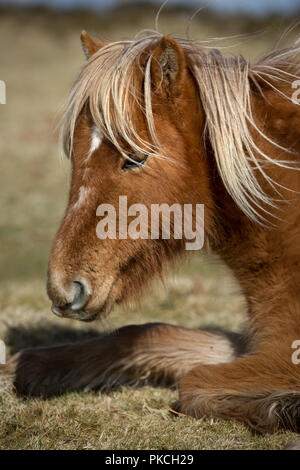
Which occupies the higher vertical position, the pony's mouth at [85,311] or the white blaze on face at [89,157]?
the white blaze on face at [89,157]

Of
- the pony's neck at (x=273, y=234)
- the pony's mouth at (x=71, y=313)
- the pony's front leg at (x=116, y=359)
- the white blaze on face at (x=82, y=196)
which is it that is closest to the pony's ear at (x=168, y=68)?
the pony's neck at (x=273, y=234)

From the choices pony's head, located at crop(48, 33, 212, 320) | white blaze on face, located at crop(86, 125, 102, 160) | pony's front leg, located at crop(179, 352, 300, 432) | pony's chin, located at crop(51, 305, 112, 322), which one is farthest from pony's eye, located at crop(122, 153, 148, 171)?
pony's front leg, located at crop(179, 352, 300, 432)

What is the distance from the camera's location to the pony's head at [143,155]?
2.61 metres

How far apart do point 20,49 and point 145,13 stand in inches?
347

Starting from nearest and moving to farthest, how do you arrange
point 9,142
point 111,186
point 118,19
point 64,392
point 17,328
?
point 111,186
point 64,392
point 17,328
point 9,142
point 118,19

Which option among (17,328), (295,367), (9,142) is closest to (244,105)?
(295,367)

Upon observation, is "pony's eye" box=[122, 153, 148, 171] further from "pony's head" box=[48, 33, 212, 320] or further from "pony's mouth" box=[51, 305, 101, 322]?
"pony's mouth" box=[51, 305, 101, 322]

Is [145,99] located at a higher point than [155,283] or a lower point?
higher

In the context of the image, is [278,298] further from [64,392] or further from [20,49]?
[20,49]

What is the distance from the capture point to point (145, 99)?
266cm

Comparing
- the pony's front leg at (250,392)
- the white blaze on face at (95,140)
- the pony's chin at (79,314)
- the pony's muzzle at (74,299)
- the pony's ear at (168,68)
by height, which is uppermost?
the pony's ear at (168,68)

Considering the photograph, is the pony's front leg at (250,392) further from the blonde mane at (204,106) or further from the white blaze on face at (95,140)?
the white blaze on face at (95,140)

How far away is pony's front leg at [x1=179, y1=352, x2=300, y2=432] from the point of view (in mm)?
2588

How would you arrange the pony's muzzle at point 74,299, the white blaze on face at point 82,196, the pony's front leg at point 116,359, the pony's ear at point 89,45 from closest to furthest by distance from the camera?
the pony's muzzle at point 74,299
the white blaze on face at point 82,196
the pony's ear at point 89,45
the pony's front leg at point 116,359
